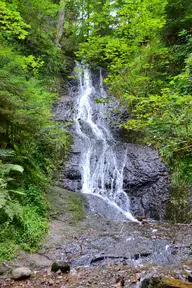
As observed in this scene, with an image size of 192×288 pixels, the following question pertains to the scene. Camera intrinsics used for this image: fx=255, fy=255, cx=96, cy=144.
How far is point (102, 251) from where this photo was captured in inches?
217

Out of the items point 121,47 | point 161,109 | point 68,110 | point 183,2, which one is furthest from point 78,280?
point 183,2

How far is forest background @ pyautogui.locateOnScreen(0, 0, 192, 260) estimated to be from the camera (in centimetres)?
558

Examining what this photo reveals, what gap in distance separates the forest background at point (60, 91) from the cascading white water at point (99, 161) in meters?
0.97

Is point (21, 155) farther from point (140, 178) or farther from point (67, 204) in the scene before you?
point (140, 178)

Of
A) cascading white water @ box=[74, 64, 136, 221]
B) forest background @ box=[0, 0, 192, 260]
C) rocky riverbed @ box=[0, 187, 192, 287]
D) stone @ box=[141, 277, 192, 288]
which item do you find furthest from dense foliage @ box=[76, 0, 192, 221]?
stone @ box=[141, 277, 192, 288]

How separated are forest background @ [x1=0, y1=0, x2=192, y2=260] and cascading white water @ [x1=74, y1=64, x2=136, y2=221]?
38.3 inches

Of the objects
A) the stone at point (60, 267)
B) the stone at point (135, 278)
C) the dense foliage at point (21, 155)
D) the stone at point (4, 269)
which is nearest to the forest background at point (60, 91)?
the dense foliage at point (21, 155)

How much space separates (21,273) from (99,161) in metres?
6.65

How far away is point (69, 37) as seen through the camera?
2167cm

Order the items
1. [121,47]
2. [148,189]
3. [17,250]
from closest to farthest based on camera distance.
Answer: [17,250]
[148,189]
[121,47]

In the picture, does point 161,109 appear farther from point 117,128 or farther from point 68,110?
point 68,110

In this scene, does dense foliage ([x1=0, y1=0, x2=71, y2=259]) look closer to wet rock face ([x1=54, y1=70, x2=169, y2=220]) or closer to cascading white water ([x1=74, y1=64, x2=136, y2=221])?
wet rock face ([x1=54, y1=70, x2=169, y2=220])

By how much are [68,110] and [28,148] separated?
6.13 meters

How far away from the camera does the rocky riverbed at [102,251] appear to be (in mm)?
4277
